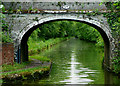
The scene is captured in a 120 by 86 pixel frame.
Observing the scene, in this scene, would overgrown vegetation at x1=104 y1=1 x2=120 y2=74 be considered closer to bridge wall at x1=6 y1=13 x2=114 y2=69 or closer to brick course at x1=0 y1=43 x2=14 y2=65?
bridge wall at x1=6 y1=13 x2=114 y2=69

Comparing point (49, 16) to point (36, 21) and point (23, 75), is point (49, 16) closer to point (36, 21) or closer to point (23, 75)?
point (36, 21)

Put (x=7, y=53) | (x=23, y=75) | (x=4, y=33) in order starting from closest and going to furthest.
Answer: (x=23, y=75) < (x=7, y=53) < (x=4, y=33)

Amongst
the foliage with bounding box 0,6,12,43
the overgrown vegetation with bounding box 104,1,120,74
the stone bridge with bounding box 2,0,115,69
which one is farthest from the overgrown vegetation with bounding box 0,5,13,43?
the overgrown vegetation with bounding box 104,1,120,74

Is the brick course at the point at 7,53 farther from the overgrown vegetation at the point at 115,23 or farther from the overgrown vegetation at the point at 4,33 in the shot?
the overgrown vegetation at the point at 115,23

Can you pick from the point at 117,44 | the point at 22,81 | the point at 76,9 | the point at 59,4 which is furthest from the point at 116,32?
the point at 22,81

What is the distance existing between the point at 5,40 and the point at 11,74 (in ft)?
9.00

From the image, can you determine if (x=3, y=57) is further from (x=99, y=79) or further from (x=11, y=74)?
(x=99, y=79)

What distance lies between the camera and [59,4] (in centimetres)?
1329

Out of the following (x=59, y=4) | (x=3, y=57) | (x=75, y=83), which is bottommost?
(x=75, y=83)

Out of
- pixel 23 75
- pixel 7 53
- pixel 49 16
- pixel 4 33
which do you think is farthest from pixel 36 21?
pixel 23 75

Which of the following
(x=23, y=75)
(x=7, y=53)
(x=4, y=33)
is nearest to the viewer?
(x=23, y=75)

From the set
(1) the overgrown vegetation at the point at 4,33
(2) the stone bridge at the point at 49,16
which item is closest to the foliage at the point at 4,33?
(1) the overgrown vegetation at the point at 4,33

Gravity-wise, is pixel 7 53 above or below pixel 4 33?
below

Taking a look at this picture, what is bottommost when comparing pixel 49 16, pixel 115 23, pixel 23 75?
pixel 23 75
